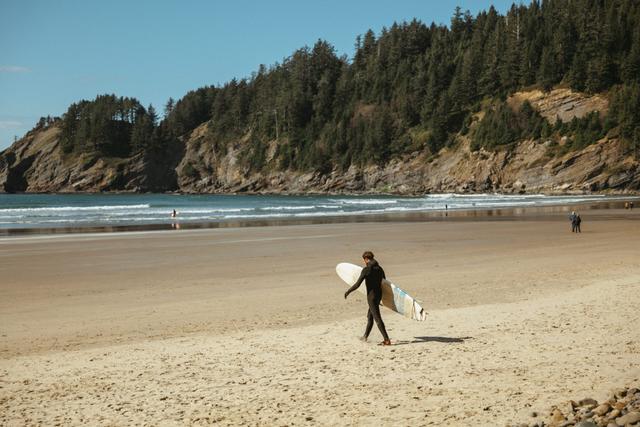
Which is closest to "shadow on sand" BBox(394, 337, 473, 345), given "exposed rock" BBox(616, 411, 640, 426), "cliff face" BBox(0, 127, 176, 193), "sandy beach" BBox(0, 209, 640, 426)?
"sandy beach" BBox(0, 209, 640, 426)

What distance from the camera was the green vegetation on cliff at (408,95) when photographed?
105 m

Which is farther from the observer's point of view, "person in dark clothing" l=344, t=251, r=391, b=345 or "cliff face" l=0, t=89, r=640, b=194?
"cliff face" l=0, t=89, r=640, b=194

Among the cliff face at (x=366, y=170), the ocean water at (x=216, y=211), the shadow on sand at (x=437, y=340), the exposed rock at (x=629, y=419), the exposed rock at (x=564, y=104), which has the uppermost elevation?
the exposed rock at (x=564, y=104)

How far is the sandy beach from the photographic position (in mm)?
7059

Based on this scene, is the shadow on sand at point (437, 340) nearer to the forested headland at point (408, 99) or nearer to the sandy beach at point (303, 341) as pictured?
the sandy beach at point (303, 341)

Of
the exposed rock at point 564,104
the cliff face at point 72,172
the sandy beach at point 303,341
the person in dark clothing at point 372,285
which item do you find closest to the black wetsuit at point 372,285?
the person in dark clothing at point 372,285

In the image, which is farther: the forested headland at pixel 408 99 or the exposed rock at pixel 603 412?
the forested headland at pixel 408 99

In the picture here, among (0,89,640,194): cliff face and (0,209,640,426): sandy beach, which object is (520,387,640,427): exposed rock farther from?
(0,89,640,194): cliff face

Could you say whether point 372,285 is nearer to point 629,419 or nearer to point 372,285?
point 372,285

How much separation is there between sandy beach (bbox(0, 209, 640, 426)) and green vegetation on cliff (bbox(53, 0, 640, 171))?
85381mm

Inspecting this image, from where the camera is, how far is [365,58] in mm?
161875

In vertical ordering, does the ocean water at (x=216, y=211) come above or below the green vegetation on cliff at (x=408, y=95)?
below

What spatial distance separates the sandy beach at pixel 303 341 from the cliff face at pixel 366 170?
7716 centimetres

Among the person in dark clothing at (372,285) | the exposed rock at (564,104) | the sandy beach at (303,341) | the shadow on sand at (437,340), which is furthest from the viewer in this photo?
the exposed rock at (564,104)
